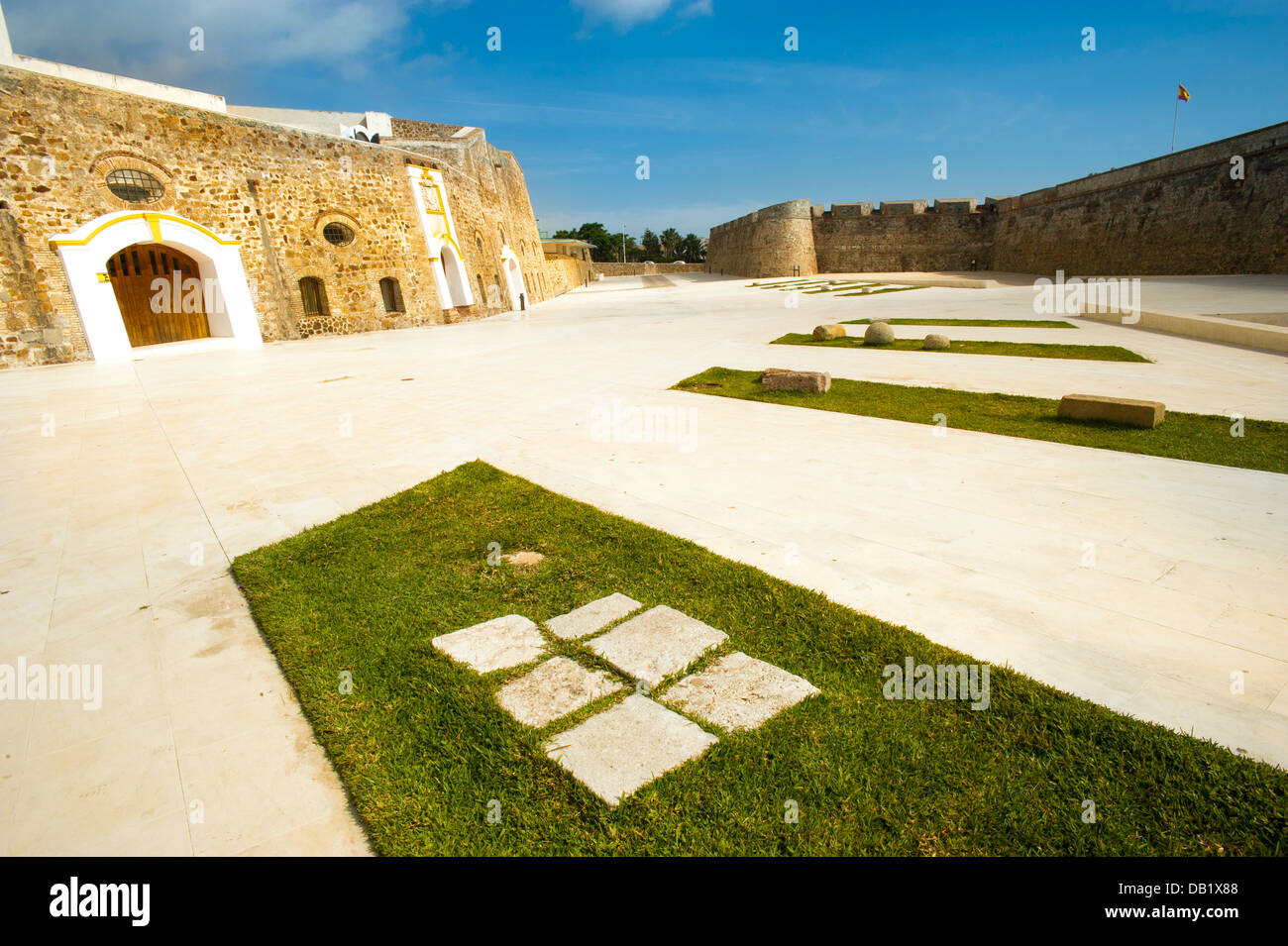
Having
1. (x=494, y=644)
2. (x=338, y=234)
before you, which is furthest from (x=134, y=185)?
(x=494, y=644)

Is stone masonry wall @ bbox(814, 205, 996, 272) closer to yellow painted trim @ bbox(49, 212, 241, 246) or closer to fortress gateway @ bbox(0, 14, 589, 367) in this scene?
fortress gateway @ bbox(0, 14, 589, 367)

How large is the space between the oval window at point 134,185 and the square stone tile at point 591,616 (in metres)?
20.0

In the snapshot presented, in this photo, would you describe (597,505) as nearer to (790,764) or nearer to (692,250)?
(790,764)

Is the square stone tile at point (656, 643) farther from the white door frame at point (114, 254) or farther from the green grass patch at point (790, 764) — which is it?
the white door frame at point (114, 254)

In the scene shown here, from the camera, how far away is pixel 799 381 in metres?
9.11

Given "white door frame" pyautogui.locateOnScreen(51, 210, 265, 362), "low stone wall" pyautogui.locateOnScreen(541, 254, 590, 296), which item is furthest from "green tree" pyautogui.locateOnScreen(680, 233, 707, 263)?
"white door frame" pyautogui.locateOnScreen(51, 210, 265, 362)

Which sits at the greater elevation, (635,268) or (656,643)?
(635,268)

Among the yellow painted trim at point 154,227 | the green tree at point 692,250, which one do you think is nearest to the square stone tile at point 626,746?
the yellow painted trim at point 154,227

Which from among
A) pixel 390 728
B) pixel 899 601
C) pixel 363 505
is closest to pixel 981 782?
pixel 899 601

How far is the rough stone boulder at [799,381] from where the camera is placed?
903cm

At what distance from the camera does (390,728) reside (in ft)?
8.75

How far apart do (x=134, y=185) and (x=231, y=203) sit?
2310mm

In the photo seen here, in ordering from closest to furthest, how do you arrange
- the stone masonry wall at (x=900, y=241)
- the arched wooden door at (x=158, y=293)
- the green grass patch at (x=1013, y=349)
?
the green grass patch at (x=1013, y=349)
the arched wooden door at (x=158, y=293)
the stone masonry wall at (x=900, y=241)

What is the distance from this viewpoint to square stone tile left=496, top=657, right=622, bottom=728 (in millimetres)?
2711
